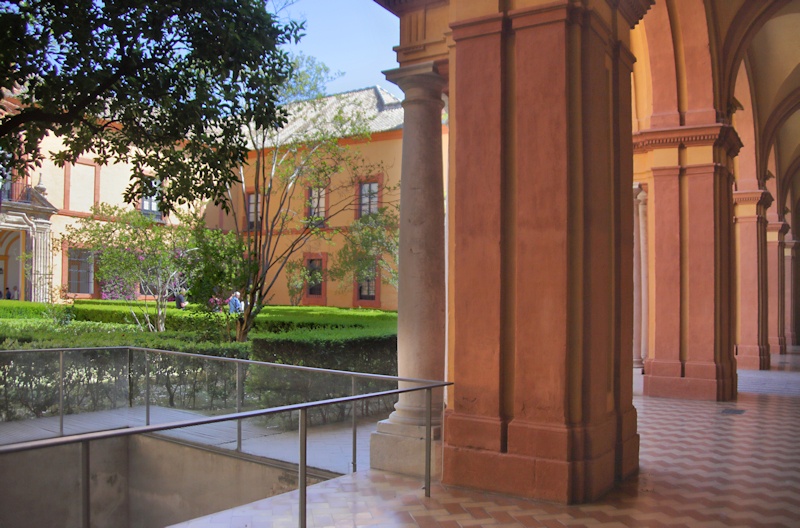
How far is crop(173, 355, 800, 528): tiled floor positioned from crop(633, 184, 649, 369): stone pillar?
6.81 meters

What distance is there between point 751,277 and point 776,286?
19.6 feet

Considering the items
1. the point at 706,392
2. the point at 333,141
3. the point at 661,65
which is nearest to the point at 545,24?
the point at 661,65

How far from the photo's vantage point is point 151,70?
670 centimetres

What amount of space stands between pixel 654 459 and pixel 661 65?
6600 mm

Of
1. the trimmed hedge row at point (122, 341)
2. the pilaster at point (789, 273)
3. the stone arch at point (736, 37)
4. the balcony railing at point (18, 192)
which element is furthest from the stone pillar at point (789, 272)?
the balcony railing at point (18, 192)

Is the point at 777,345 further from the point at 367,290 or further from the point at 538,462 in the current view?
the point at 538,462

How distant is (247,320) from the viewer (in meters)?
12.9

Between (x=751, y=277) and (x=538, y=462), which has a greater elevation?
(x=751, y=277)

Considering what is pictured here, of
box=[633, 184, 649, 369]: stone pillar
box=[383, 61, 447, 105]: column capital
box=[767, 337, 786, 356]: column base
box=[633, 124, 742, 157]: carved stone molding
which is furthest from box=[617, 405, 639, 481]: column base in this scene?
Result: box=[767, 337, 786, 356]: column base

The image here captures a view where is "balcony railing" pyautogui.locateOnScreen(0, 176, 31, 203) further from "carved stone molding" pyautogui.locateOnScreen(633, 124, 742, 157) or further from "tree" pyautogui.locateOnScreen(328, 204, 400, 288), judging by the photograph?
"carved stone molding" pyautogui.locateOnScreen(633, 124, 742, 157)

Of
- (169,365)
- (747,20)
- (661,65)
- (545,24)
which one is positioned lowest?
(169,365)

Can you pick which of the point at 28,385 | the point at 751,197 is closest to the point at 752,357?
the point at 751,197

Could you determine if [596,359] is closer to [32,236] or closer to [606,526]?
[606,526]

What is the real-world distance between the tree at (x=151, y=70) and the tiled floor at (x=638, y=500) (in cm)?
382
